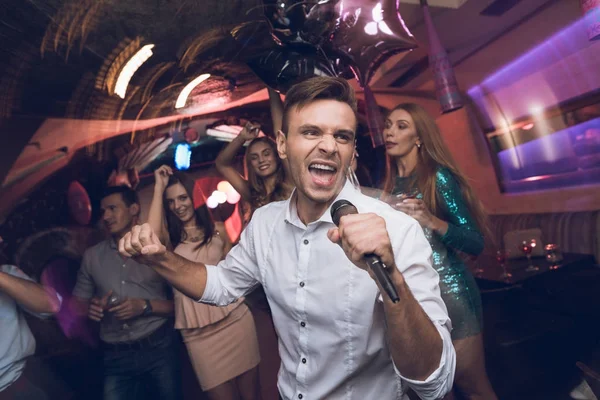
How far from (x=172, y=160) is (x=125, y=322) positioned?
2.33 feet

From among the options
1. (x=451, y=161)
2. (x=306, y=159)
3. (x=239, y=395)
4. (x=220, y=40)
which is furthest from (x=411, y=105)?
(x=239, y=395)

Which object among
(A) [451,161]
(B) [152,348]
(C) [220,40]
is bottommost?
(B) [152,348]

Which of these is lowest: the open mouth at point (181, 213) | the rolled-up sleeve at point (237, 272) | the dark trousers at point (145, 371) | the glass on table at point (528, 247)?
the glass on table at point (528, 247)

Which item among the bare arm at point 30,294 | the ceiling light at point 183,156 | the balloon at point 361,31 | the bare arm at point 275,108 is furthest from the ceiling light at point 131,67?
the bare arm at point 30,294

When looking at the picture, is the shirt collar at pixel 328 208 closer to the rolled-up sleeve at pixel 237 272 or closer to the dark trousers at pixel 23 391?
the rolled-up sleeve at pixel 237 272

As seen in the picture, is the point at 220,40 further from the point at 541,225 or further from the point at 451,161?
the point at 541,225

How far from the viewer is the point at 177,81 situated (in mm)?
1712

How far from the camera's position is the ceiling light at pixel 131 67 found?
1.61m

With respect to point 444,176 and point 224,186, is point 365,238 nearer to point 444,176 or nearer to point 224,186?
point 444,176

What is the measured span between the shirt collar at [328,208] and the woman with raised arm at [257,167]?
569 mm

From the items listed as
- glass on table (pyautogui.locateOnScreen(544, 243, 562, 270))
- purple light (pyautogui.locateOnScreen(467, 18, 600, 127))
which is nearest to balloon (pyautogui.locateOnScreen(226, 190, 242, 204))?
purple light (pyautogui.locateOnScreen(467, 18, 600, 127))

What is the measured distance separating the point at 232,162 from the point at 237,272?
0.67 m

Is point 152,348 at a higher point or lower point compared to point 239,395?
higher

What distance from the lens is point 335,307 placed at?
1008mm
